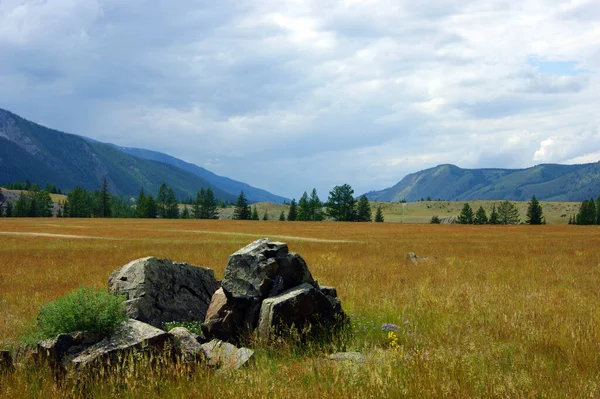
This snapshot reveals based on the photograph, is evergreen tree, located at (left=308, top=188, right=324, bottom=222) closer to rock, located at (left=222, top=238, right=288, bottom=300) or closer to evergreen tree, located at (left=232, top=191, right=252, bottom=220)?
evergreen tree, located at (left=232, top=191, right=252, bottom=220)

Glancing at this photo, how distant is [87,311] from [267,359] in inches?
121

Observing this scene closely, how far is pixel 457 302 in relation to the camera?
11.6m

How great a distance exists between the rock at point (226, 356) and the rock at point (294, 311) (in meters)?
0.73

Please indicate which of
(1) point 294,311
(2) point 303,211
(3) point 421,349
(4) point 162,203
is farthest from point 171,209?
(3) point 421,349

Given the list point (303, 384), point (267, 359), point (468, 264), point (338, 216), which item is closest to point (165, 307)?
point (267, 359)

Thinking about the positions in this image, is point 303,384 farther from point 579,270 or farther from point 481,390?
point 579,270

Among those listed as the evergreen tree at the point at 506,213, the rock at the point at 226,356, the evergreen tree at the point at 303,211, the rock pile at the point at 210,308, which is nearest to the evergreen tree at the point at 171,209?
the evergreen tree at the point at 303,211

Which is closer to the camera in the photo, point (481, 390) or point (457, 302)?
point (481, 390)

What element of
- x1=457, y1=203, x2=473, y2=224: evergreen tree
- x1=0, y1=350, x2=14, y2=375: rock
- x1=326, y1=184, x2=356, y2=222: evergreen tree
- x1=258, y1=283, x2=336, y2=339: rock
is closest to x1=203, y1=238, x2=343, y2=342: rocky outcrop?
x1=258, y1=283, x2=336, y2=339: rock

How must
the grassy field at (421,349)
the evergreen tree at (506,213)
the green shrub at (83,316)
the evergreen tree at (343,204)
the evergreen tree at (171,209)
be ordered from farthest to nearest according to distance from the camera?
the evergreen tree at (171,209)
the evergreen tree at (506,213)
the evergreen tree at (343,204)
the green shrub at (83,316)
the grassy field at (421,349)

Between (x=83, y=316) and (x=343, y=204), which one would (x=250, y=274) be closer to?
(x=83, y=316)

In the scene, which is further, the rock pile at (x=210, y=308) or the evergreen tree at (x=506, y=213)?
the evergreen tree at (x=506, y=213)

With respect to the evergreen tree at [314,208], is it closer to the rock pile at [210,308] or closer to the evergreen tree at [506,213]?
the evergreen tree at [506,213]

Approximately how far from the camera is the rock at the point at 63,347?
253 inches
